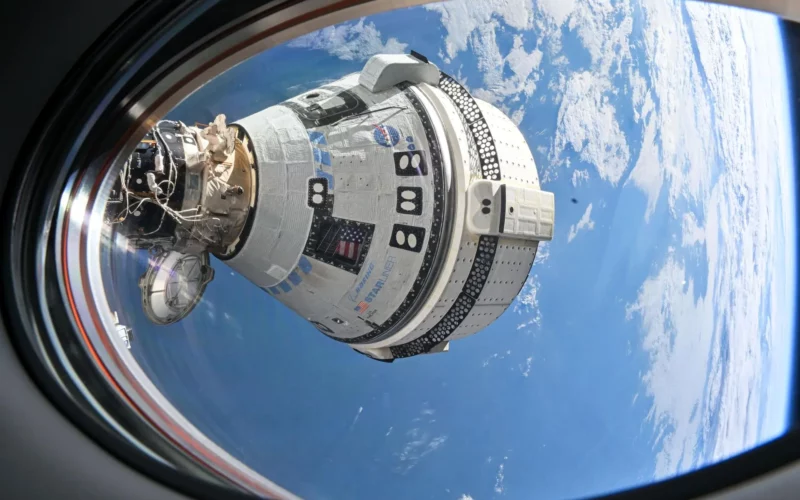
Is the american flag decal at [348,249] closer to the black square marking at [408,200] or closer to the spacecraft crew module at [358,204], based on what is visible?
the spacecraft crew module at [358,204]

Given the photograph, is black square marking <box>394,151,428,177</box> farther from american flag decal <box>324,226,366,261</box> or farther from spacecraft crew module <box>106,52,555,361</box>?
american flag decal <box>324,226,366,261</box>

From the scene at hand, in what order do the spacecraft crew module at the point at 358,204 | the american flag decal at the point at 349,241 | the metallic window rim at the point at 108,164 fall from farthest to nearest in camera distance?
1. the american flag decal at the point at 349,241
2. the spacecraft crew module at the point at 358,204
3. the metallic window rim at the point at 108,164

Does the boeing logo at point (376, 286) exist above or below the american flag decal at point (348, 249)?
below

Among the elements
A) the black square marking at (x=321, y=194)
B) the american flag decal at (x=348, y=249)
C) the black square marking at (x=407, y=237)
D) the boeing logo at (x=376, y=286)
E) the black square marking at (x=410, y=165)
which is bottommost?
the boeing logo at (x=376, y=286)

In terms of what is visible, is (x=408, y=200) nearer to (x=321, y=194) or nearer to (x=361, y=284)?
(x=321, y=194)

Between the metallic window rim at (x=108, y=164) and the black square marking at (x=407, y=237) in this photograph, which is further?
the black square marking at (x=407, y=237)

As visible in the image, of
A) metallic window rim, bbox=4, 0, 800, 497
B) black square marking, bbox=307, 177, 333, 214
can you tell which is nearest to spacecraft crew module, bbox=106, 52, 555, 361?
black square marking, bbox=307, 177, 333, 214

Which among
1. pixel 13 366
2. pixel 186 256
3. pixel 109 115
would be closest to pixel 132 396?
pixel 13 366

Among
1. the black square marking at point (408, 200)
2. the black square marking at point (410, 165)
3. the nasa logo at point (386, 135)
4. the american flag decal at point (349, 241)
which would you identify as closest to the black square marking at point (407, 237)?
the black square marking at point (408, 200)
